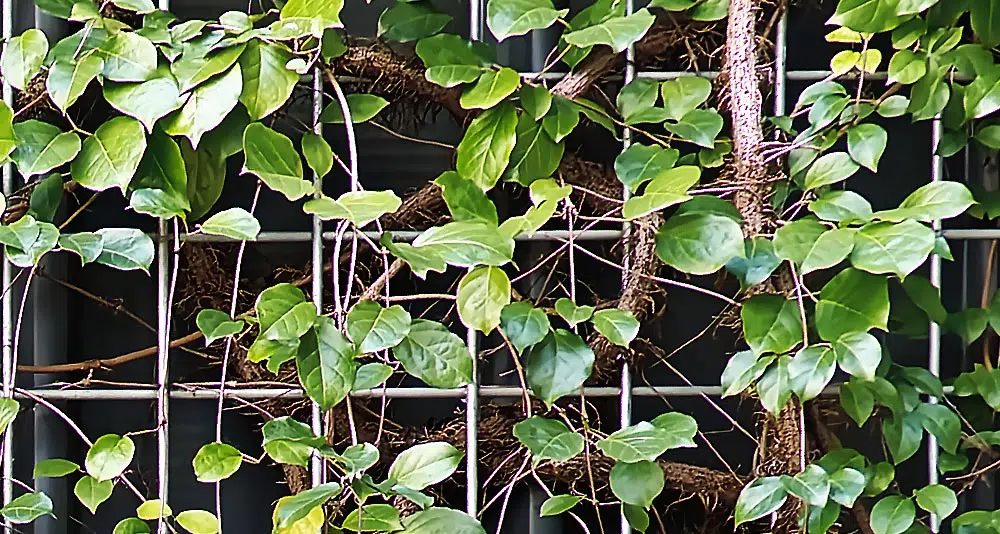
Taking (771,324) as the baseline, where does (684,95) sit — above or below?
above

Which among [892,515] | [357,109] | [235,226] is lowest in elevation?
[892,515]

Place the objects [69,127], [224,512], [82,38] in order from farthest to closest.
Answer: [224,512] → [69,127] → [82,38]

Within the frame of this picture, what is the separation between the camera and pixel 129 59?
2.98ft

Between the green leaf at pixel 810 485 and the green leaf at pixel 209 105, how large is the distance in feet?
2.07

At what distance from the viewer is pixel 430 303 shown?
1.11 metres

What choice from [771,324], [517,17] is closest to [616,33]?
[517,17]

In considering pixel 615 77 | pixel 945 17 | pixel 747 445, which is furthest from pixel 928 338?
pixel 615 77

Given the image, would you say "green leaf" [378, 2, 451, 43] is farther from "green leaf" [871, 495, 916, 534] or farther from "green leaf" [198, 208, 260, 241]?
"green leaf" [871, 495, 916, 534]

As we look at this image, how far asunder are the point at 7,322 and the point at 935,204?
984 mm

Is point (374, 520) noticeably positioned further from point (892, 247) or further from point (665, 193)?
point (892, 247)

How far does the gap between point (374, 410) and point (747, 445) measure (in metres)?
0.45

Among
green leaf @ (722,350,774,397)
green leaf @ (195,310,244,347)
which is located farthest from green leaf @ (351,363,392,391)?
green leaf @ (722,350,774,397)

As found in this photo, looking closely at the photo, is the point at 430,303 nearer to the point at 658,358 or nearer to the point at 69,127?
the point at 658,358

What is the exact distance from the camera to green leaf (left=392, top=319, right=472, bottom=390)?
882 millimetres
